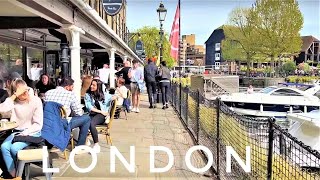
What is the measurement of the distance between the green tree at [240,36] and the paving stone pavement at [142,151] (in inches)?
1748

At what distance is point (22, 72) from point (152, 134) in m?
6.82

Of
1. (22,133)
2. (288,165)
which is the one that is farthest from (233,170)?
(22,133)

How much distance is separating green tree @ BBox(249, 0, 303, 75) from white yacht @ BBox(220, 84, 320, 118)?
28.7m

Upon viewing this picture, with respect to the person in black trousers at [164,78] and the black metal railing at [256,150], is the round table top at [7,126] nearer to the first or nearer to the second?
the black metal railing at [256,150]

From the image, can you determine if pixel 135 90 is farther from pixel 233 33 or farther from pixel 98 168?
pixel 233 33

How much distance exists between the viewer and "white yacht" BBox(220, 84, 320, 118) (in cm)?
2059

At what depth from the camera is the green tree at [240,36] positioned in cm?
5459

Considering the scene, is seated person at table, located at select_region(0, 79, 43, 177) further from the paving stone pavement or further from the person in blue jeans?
the person in blue jeans

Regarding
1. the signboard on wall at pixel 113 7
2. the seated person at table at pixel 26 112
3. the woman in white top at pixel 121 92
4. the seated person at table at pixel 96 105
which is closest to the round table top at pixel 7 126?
the seated person at table at pixel 26 112

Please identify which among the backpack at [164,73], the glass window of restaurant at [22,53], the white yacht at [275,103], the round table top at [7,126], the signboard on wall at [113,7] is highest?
the signboard on wall at [113,7]

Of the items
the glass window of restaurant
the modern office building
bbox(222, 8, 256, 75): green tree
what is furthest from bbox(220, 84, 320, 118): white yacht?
the modern office building

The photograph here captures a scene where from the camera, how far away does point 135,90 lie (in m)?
13.4

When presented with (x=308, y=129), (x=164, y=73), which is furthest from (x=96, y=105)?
(x=164, y=73)

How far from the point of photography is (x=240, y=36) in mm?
63125
